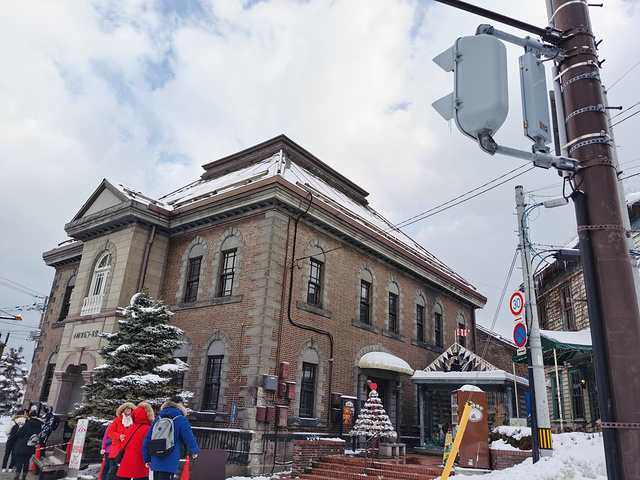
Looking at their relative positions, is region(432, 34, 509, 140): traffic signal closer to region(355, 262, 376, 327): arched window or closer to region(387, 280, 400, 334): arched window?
region(355, 262, 376, 327): arched window

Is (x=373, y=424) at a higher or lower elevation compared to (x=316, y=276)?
lower

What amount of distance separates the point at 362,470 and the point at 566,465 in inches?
228

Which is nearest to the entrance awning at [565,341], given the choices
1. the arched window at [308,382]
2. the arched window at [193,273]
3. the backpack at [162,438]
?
the arched window at [308,382]

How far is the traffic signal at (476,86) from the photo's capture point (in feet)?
10.5

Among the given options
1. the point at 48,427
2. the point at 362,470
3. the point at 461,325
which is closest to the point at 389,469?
the point at 362,470

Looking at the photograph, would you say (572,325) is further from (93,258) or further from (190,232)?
(93,258)

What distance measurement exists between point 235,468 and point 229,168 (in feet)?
52.1

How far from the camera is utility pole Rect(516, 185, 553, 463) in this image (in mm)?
10930

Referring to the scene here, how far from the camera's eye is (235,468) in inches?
587

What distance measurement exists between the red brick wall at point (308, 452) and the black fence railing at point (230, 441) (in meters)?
1.48

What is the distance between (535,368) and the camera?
37.7 ft

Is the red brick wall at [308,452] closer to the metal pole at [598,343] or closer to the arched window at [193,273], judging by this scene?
the arched window at [193,273]

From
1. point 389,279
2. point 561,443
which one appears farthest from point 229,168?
point 561,443

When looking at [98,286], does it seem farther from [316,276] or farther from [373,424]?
[373,424]
